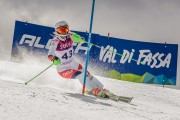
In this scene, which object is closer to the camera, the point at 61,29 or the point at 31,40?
the point at 61,29

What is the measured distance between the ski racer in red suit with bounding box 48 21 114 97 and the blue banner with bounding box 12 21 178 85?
5.42 m

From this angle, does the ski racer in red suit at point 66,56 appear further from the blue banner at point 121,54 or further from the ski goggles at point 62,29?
the blue banner at point 121,54

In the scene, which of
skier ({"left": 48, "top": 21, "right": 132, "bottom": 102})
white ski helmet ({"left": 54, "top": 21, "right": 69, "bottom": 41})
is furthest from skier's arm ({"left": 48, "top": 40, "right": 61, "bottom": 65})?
white ski helmet ({"left": 54, "top": 21, "right": 69, "bottom": 41})

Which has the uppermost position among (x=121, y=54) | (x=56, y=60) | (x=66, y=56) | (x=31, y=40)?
(x=31, y=40)

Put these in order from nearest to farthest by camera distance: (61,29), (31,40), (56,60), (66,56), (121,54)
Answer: (56,60), (61,29), (66,56), (121,54), (31,40)

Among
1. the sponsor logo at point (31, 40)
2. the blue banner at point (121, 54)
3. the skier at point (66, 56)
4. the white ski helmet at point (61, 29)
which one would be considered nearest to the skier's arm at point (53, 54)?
the skier at point (66, 56)

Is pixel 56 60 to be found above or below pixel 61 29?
below

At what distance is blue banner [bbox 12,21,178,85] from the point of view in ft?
44.9

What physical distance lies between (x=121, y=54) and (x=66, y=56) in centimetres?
609

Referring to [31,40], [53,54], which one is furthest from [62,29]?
[31,40]

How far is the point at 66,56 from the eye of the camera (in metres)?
8.03

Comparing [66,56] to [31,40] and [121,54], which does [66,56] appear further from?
[31,40]

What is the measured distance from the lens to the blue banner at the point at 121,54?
13679mm

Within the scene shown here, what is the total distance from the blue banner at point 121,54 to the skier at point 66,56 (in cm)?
542
